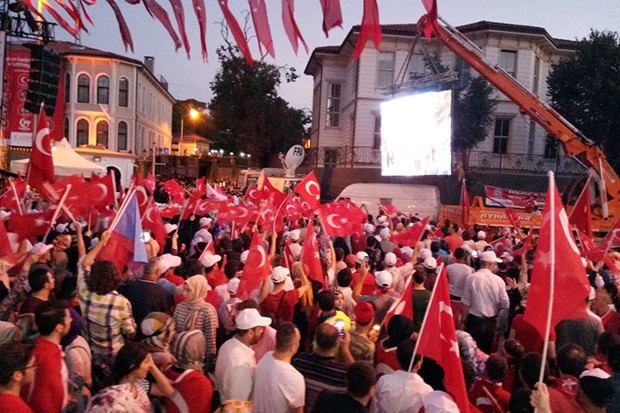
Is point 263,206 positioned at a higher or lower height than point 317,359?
higher

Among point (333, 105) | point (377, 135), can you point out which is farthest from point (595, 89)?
point (333, 105)

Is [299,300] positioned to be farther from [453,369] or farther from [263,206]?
[263,206]

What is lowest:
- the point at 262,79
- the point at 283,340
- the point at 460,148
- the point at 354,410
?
the point at 354,410

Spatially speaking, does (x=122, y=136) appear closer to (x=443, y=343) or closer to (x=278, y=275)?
(x=278, y=275)

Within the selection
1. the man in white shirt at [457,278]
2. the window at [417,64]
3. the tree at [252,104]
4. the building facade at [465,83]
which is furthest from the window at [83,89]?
the man in white shirt at [457,278]

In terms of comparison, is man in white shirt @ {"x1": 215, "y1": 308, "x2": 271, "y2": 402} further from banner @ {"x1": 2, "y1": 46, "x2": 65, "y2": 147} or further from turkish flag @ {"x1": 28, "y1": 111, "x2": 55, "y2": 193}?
banner @ {"x1": 2, "y1": 46, "x2": 65, "y2": 147}

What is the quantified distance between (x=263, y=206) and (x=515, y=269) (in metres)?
4.44

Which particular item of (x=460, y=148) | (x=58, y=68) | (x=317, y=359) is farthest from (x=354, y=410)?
(x=460, y=148)

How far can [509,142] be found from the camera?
29531 mm

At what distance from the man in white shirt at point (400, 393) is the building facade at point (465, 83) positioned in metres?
23.4

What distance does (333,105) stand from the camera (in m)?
35.4

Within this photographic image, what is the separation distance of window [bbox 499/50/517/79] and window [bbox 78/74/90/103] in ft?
102

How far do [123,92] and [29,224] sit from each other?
4114 cm

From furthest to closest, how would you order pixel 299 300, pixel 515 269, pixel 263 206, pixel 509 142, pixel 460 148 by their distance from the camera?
pixel 509 142 → pixel 460 148 → pixel 263 206 → pixel 515 269 → pixel 299 300
